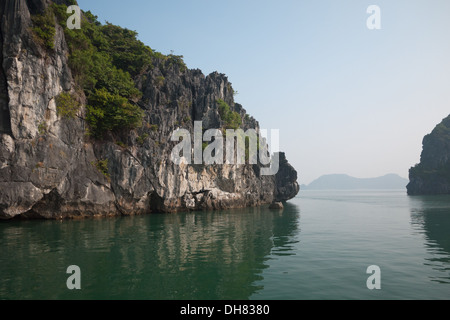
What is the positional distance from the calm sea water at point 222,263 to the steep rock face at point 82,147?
6333mm

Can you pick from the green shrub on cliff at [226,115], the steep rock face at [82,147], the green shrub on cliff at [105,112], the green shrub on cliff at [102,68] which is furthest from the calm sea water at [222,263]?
the green shrub on cliff at [226,115]

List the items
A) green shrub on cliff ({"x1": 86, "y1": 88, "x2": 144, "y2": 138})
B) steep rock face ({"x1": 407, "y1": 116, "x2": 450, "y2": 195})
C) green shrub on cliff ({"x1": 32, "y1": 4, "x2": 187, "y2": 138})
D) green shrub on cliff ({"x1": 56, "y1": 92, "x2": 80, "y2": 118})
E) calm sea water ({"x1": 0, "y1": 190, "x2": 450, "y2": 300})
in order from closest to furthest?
calm sea water ({"x1": 0, "y1": 190, "x2": 450, "y2": 300}), green shrub on cliff ({"x1": 56, "y1": 92, "x2": 80, "y2": 118}), green shrub on cliff ({"x1": 32, "y1": 4, "x2": 187, "y2": 138}), green shrub on cliff ({"x1": 86, "y1": 88, "x2": 144, "y2": 138}), steep rock face ({"x1": 407, "y1": 116, "x2": 450, "y2": 195})

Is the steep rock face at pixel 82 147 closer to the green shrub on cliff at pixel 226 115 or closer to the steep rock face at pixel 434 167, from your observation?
the green shrub on cliff at pixel 226 115

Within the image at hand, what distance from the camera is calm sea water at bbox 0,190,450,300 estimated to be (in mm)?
9508

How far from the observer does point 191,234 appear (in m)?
21.9

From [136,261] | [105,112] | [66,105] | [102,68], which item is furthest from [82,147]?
[136,261]

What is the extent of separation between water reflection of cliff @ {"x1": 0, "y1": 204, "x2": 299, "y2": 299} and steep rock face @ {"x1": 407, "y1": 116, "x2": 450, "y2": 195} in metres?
106

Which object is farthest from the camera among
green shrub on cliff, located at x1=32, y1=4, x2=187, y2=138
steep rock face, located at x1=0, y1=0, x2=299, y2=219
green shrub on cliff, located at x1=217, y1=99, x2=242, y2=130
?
green shrub on cliff, located at x1=217, y1=99, x2=242, y2=130

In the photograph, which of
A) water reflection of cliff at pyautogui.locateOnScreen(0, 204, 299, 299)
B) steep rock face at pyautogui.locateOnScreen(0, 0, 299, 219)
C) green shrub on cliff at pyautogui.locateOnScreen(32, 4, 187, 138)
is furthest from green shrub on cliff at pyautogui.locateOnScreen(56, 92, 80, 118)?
water reflection of cliff at pyautogui.locateOnScreen(0, 204, 299, 299)

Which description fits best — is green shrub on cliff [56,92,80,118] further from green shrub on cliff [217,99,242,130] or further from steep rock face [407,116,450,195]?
steep rock face [407,116,450,195]

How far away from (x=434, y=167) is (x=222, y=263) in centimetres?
12507

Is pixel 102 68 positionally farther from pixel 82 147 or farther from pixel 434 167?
pixel 434 167

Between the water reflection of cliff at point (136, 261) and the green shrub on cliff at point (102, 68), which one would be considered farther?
the green shrub on cliff at point (102, 68)

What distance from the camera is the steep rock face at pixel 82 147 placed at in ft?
80.3
